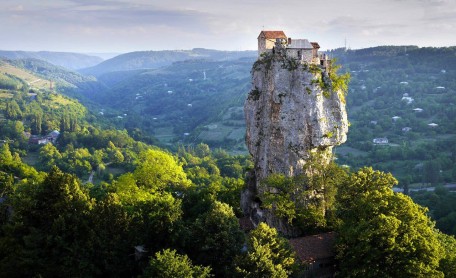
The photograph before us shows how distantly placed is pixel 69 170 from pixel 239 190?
74.8 meters

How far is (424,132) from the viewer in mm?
151625

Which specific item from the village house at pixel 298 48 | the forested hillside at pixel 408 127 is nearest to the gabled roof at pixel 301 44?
the village house at pixel 298 48

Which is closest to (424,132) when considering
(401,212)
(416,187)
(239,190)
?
(416,187)

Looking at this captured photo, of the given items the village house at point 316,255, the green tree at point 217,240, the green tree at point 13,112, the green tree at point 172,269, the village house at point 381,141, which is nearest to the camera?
the green tree at point 172,269

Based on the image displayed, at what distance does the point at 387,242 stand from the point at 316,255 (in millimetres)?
5995

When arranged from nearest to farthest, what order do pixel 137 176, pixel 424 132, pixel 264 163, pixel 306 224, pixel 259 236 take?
pixel 259 236
pixel 306 224
pixel 264 163
pixel 137 176
pixel 424 132

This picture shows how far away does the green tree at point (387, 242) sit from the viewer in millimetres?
34156

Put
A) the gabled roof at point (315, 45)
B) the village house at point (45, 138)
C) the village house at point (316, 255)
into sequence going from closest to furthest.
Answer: the village house at point (316, 255), the gabled roof at point (315, 45), the village house at point (45, 138)

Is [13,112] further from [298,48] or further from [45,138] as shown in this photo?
[298,48]

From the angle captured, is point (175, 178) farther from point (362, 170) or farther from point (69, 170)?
point (69, 170)

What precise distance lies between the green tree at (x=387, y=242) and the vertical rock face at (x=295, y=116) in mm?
7899

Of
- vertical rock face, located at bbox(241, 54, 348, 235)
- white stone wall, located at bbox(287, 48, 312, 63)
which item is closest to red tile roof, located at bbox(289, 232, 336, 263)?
vertical rock face, located at bbox(241, 54, 348, 235)

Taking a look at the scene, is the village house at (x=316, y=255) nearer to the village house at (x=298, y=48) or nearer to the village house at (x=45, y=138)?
the village house at (x=298, y=48)

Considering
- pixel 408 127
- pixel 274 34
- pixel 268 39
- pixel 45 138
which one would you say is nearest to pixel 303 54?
pixel 274 34
